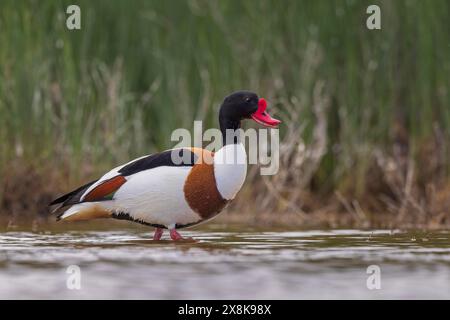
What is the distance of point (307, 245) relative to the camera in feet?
24.4

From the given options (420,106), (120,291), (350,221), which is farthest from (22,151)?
(120,291)

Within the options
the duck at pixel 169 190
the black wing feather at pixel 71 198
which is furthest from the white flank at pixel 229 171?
the black wing feather at pixel 71 198

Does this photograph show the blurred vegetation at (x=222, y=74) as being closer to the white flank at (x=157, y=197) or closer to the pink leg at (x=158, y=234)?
the pink leg at (x=158, y=234)

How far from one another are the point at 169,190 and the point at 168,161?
0.78 feet

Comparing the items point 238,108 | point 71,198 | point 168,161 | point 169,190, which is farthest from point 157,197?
point 238,108

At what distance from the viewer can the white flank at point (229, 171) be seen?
25.5 feet

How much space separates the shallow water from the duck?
204 millimetres

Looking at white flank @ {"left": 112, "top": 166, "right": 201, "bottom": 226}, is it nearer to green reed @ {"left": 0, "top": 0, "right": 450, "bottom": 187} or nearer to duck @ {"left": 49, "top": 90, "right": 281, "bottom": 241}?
duck @ {"left": 49, "top": 90, "right": 281, "bottom": 241}

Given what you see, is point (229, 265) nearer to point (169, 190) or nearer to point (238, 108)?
point (169, 190)

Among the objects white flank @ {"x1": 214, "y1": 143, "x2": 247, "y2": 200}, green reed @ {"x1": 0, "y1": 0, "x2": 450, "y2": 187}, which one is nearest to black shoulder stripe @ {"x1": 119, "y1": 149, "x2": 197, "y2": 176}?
white flank @ {"x1": 214, "y1": 143, "x2": 247, "y2": 200}

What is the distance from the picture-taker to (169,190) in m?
7.71

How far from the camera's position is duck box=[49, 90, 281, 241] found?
304 inches

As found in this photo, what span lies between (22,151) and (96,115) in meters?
0.86
